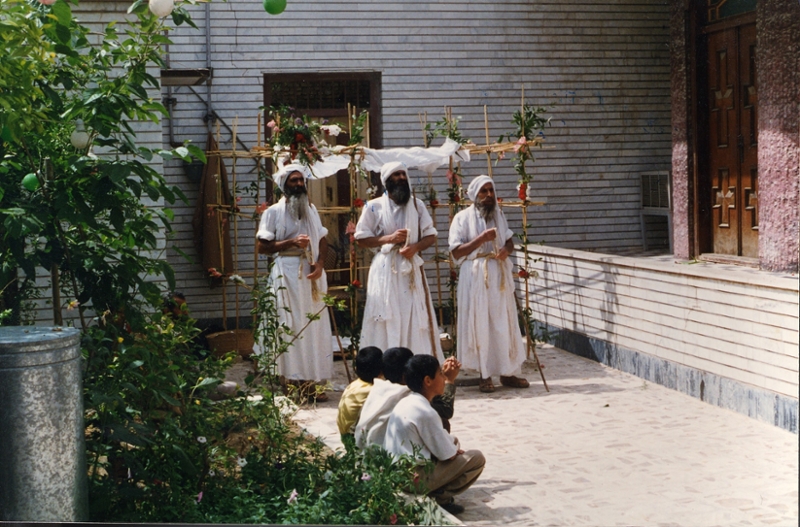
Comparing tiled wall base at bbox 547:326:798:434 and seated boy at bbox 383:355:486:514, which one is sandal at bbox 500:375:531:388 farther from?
seated boy at bbox 383:355:486:514

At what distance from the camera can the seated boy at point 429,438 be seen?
5.29 m

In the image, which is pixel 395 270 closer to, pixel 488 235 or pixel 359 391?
pixel 488 235

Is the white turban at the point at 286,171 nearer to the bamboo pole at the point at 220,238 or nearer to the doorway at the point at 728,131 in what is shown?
the bamboo pole at the point at 220,238

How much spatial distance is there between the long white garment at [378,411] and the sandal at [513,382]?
128 inches

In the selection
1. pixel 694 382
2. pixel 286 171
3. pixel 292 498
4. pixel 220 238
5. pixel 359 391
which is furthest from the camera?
pixel 220 238

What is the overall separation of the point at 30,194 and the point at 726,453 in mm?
4206

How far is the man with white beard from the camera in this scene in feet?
28.5

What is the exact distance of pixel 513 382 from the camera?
8.80 meters

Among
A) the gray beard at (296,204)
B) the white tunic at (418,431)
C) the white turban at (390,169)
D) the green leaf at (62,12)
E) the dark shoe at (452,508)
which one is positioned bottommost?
the dark shoe at (452,508)

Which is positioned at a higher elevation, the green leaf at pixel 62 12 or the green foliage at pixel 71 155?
the green leaf at pixel 62 12

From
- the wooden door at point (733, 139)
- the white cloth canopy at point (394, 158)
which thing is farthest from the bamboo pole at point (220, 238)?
the wooden door at point (733, 139)

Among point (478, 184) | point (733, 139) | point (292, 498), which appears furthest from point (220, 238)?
point (292, 498)

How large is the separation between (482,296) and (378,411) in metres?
3.54

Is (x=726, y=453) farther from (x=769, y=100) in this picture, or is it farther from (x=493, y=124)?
(x=493, y=124)
